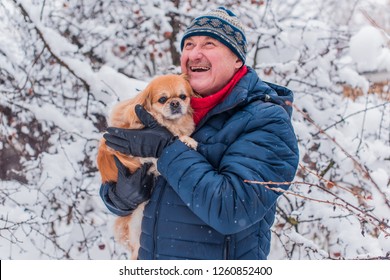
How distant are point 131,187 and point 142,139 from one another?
238 mm

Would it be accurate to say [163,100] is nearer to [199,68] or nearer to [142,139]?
[199,68]

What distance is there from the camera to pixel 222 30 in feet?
7.99

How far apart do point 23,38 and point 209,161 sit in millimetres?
4051

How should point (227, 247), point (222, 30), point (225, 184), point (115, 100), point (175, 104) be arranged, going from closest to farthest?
point (225, 184)
point (227, 247)
point (222, 30)
point (175, 104)
point (115, 100)

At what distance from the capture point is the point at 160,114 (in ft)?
9.61

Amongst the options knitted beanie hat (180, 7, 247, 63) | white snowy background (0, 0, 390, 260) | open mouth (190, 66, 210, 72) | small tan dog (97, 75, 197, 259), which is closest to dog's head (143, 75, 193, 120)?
small tan dog (97, 75, 197, 259)

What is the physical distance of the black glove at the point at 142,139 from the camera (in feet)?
7.50

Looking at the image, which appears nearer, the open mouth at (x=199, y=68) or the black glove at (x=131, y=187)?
the black glove at (x=131, y=187)

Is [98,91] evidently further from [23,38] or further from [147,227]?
[147,227]

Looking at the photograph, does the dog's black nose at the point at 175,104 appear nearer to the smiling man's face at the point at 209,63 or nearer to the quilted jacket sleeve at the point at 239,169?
the smiling man's face at the point at 209,63

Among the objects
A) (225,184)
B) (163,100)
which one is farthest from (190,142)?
(163,100)

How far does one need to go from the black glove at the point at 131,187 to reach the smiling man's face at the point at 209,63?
0.52 meters

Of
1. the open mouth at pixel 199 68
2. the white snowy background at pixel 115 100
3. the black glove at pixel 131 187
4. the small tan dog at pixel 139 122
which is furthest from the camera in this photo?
the white snowy background at pixel 115 100

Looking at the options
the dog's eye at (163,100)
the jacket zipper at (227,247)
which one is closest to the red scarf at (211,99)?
the dog's eye at (163,100)
